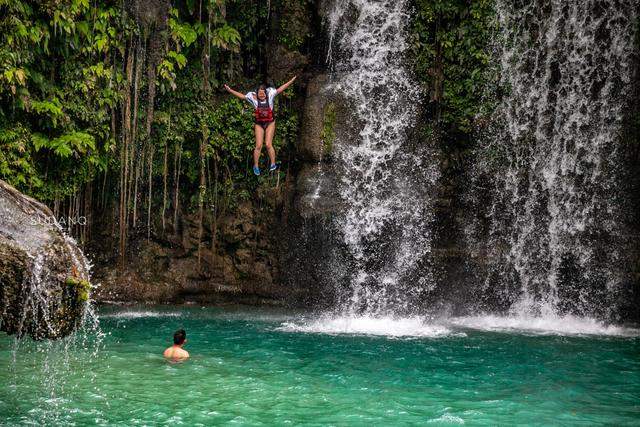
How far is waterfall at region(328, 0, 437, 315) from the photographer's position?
14562mm

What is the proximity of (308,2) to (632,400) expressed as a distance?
1109 cm

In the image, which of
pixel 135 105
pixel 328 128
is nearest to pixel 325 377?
pixel 328 128

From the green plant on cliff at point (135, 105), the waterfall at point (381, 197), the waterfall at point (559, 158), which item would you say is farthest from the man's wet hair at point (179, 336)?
the waterfall at point (559, 158)

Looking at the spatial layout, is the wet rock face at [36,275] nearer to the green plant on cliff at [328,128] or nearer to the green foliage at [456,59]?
the green plant on cliff at [328,128]

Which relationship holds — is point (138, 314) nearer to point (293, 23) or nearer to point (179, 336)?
point (179, 336)

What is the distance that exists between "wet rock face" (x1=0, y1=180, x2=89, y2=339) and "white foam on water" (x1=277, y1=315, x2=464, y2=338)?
21.7ft

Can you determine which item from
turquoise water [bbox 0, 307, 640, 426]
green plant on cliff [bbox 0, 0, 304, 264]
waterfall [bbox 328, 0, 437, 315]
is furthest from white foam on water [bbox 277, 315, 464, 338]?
green plant on cliff [bbox 0, 0, 304, 264]

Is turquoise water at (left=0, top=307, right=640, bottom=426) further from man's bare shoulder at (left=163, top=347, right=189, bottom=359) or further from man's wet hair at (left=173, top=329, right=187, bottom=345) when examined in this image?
man's wet hair at (left=173, top=329, right=187, bottom=345)

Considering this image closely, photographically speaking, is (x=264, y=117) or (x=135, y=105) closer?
(x=264, y=117)

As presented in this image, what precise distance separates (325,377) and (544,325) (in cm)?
618

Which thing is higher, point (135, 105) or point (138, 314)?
point (135, 105)

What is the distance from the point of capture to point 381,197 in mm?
14836

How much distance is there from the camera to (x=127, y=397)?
7707 millimetres

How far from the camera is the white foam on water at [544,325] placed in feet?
41.4
